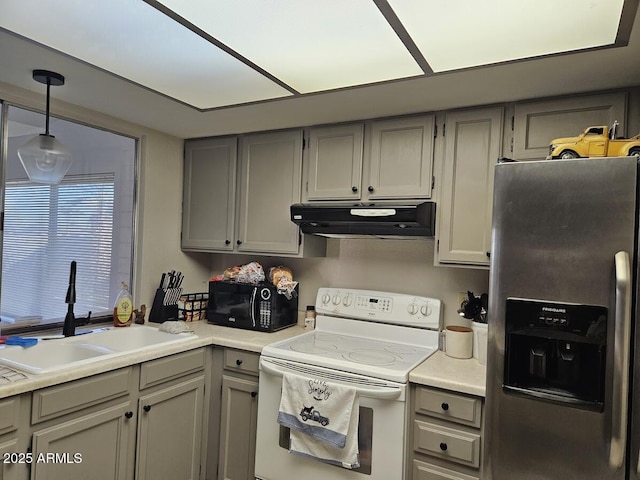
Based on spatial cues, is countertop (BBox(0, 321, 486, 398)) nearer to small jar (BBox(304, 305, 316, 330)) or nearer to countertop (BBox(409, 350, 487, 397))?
countertop (BBox(409, 350, 487, 397))

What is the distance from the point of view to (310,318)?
2.75 m

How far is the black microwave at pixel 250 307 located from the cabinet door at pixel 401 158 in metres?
0.87

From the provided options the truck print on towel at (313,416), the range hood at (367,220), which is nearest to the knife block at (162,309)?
the range hood at (367,220)

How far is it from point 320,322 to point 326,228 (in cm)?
63

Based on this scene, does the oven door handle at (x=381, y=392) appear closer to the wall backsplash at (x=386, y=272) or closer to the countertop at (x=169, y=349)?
the countertop at (x=169, y=349)

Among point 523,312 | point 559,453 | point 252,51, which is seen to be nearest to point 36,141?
point 252,51

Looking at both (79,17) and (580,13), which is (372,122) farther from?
(79,17)

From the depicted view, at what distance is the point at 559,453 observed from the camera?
145 cm

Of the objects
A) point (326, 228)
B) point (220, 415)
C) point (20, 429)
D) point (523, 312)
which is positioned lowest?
point (220, 415)

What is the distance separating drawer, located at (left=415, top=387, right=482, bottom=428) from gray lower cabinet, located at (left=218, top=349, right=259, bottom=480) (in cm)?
89

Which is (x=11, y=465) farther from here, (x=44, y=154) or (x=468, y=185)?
(x=468, y=185)

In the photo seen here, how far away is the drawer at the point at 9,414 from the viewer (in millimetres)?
1530

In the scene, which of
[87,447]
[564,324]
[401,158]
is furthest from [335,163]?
[87,447]

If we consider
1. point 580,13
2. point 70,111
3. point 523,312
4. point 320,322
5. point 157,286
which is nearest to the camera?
point 580,13
